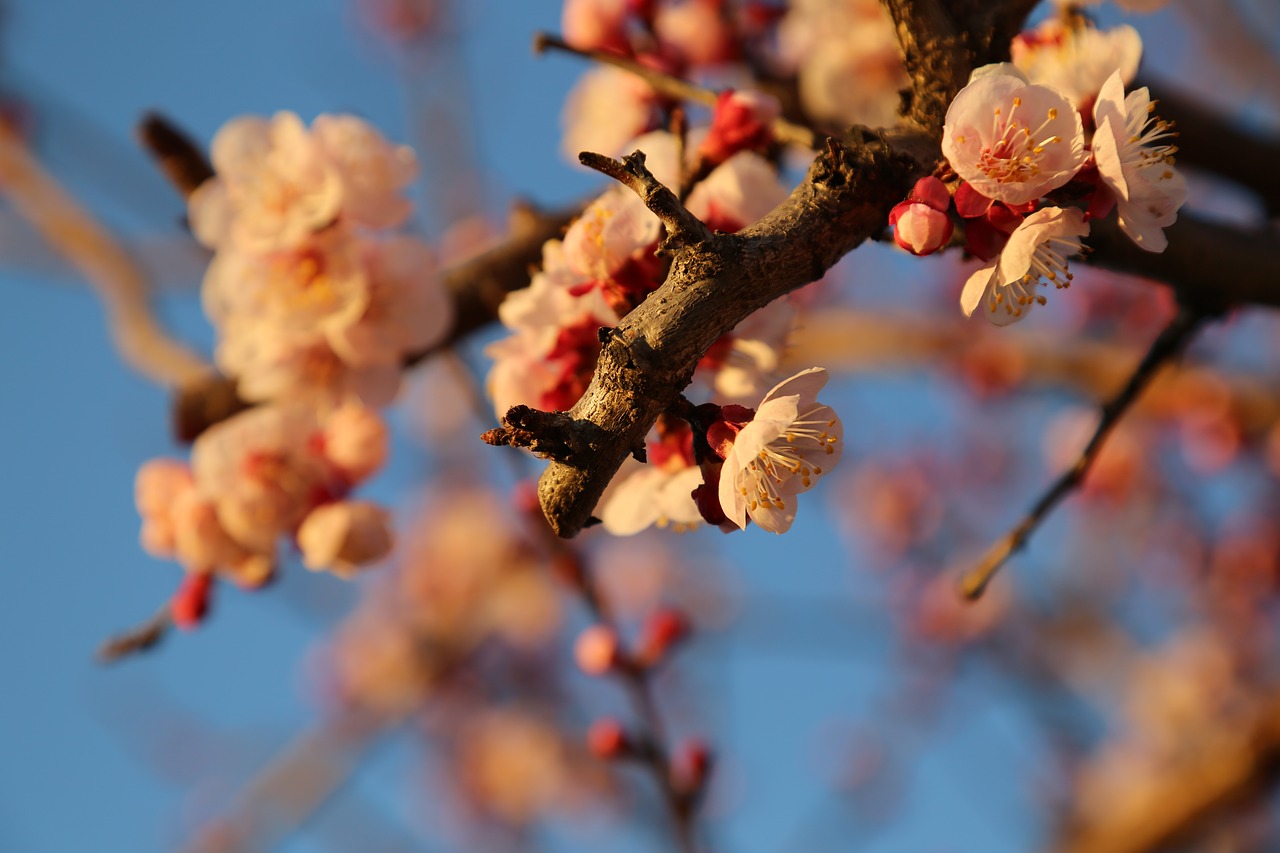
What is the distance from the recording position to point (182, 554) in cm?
166

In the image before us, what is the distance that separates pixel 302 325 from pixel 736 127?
0.72 meters

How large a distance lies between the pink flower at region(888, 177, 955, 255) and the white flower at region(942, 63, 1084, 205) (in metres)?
0.04

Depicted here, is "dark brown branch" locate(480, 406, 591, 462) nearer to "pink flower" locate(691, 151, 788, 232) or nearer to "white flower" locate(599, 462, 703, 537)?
"white flower" locate(599, 462, 703, 537)

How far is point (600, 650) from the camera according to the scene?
87.3 inches

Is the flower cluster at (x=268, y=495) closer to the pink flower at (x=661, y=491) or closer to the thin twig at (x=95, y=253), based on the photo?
the pink flower at (x=661, y=491)

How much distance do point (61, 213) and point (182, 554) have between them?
178 centimetres

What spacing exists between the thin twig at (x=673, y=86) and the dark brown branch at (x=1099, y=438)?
591 mm

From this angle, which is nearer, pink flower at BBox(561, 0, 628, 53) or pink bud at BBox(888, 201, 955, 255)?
pink bud at BBox(888, 201, 955, 255)

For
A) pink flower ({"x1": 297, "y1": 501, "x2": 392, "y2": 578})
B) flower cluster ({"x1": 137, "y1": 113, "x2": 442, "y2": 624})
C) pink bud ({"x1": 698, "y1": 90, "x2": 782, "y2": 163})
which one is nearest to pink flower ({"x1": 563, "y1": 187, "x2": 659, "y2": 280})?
pink bud ({"x1": 698, "y1": 90, "x2": 782, "y2": 163})

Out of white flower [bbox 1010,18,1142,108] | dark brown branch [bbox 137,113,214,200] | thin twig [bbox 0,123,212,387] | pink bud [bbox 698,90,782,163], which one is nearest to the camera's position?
white flower [bbox 1010,18,1142,108]

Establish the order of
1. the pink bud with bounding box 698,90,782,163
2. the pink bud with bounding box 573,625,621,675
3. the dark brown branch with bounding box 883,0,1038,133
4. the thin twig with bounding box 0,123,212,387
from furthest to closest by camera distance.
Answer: the thin twig with bounding box 0,123,212,387
the pink bud with bounding box 573,625,621,675
the pink bud with bounding box 698,90,782,163
the dark brown branch with bounding box 883,0,1038,133

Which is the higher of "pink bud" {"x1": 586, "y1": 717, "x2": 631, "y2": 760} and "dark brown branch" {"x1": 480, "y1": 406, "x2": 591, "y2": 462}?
"dark brown branch" {"x1": 480, "y1": 406, "x2": 591, "y2": 462}

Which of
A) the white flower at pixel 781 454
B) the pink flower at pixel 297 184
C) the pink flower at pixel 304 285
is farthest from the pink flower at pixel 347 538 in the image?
the white flower at pixel 781 454

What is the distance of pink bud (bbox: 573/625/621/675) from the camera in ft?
7.25
